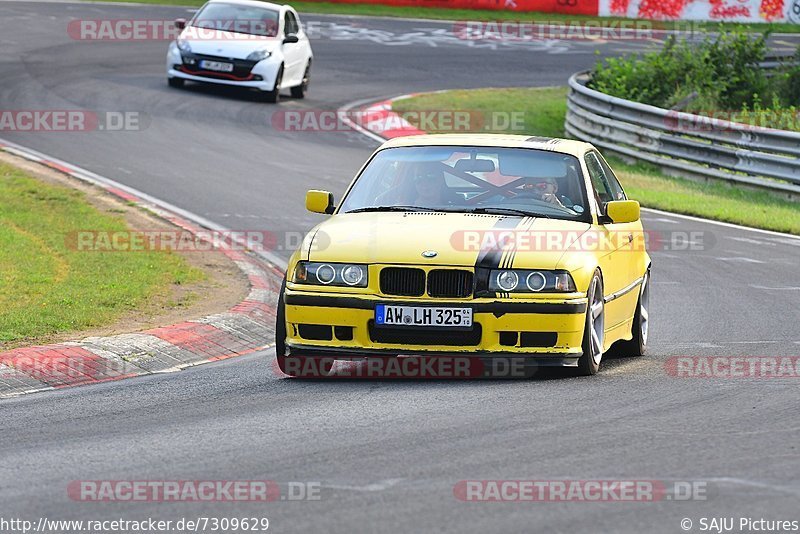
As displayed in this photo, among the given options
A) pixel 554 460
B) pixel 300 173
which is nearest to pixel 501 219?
pixel 554 460

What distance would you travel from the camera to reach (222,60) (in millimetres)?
26094

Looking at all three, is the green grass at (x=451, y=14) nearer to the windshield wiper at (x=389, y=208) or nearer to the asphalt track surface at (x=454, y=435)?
the asphalt track surface at (x=454, y=435)

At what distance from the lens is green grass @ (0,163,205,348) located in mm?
10711

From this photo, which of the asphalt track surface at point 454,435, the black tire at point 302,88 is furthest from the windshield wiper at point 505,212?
the black tire at point 302,88

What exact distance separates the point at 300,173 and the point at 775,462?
46.2 feet

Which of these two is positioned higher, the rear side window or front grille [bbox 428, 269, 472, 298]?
the rear side window

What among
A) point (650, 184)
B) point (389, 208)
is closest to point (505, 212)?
point (389, 208)

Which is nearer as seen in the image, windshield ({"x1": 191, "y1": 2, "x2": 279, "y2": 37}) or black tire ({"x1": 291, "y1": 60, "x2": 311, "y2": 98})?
windshield ({"x1": 191, "y1": 2, "x2": 279, "y2": 37})

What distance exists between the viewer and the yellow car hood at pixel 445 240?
8.55 m

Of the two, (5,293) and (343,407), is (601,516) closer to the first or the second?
(343,407)

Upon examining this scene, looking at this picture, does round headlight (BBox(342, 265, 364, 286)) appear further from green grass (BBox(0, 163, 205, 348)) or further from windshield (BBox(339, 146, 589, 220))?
green grass (BBox(0, 163, 205, 348))

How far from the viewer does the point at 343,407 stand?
7.89 meters

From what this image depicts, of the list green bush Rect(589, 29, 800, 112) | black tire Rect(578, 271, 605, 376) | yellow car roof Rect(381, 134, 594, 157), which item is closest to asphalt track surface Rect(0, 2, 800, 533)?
black tire Rect(578, 271, 605, 376)

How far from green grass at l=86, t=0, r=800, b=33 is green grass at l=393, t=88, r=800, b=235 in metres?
12.0
